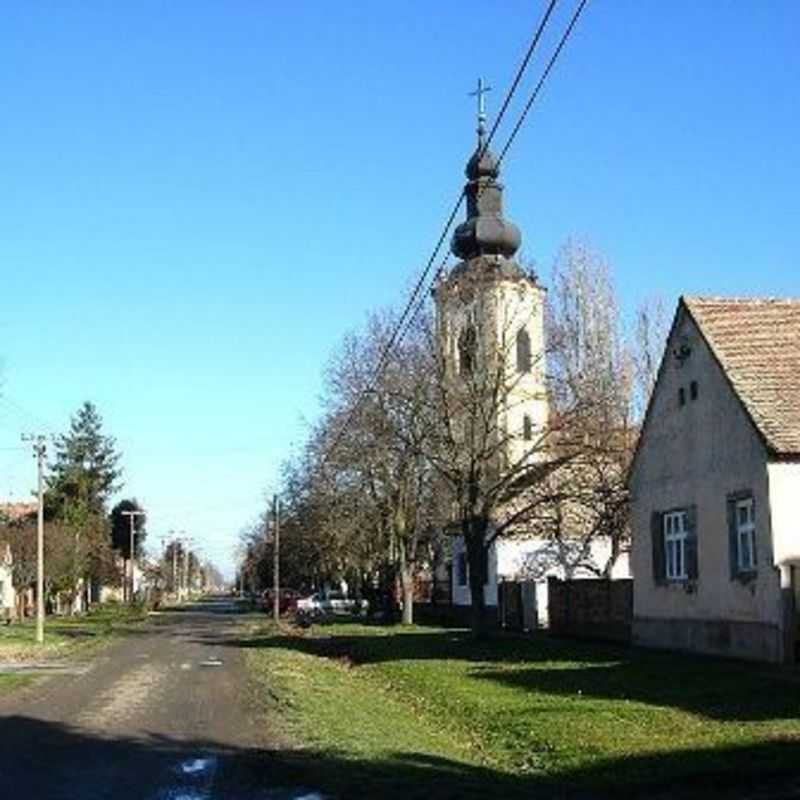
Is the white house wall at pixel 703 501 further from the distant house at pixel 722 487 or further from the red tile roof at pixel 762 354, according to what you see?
the red tile roof at pixel 762 354

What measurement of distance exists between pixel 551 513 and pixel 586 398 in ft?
31.1

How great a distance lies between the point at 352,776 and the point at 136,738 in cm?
527

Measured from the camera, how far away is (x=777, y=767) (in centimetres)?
1315

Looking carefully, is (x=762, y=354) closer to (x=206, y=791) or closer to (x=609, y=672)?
(x=609, y=672)

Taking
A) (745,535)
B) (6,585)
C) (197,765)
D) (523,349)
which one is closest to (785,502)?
(745,535)

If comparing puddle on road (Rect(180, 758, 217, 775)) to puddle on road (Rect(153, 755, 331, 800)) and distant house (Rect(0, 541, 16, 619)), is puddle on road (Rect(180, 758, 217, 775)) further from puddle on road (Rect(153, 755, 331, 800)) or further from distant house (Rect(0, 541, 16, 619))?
distant house (Rect(0, 541, 16, 619))

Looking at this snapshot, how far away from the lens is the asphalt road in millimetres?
13484

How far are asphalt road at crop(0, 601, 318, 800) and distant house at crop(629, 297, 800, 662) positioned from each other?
987 centimetres

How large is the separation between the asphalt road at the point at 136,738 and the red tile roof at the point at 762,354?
1123 centimetres

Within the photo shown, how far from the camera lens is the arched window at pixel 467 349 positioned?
41.6 metres

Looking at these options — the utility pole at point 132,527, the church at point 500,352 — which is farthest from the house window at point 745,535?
the utility pole at point 132,527

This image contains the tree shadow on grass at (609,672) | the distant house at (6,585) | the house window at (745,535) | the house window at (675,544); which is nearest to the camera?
the tree shadow on grass at (609,672)

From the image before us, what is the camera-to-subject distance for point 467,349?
4188 centimetres

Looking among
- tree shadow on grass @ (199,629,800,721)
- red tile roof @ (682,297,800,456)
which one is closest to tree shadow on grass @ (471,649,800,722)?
tree shadow on grass @ (199,629,800,721)
